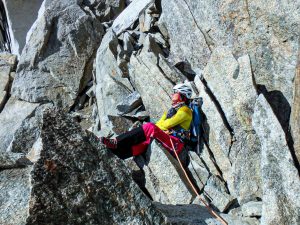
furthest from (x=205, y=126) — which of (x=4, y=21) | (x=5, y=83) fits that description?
(x=4, y=21)

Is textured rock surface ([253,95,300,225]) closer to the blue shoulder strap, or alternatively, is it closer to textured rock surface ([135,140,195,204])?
textured rock surface ([135,140,195,204])

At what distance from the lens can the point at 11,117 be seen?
2117 centimetres

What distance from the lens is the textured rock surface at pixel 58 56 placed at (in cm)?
2152

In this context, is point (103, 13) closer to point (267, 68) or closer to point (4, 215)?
point (267, 68)

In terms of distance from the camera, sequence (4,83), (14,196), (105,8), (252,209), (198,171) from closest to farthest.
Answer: (14,196) → (252,209) → (198,171) → (4,83) → (105,8)

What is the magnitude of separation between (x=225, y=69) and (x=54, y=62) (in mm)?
10212

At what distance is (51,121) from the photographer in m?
7.69

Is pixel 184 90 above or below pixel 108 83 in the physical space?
above

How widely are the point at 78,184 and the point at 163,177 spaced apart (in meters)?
5.96

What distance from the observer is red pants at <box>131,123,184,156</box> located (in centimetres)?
1378

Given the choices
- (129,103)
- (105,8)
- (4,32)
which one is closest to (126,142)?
(129,103)

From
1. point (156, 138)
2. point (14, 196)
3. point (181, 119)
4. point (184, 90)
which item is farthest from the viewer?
point (184, 90)

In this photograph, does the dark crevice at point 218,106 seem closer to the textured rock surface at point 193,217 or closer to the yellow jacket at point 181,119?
the yellow jacket at point 181,119

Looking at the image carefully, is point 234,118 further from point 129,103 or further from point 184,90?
point 129,103
